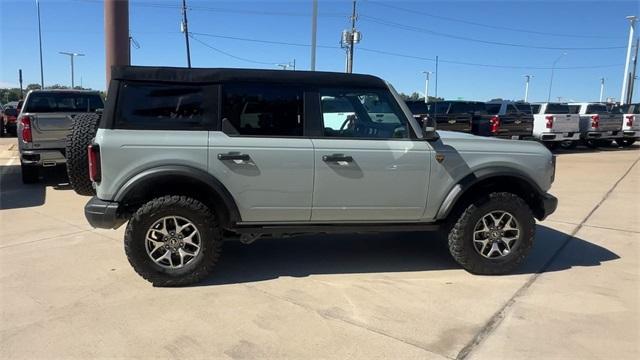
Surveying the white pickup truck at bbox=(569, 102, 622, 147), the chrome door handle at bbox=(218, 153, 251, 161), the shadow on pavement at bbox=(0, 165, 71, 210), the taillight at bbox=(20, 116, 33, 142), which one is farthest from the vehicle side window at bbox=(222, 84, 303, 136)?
the white pickup truck at bbox=(569, 102, 622, 147)

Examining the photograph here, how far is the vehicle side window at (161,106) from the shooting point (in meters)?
4.27

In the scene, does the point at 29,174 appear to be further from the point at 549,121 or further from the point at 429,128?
the point at 549,121

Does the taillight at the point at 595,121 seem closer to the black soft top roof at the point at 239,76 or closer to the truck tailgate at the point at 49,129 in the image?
the black soft top roof at the point at 239,76

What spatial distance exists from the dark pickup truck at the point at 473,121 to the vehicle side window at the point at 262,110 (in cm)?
1191

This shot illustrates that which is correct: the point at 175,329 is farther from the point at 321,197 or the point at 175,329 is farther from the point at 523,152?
the point at 523,152

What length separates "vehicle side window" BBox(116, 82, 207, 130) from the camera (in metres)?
4.27

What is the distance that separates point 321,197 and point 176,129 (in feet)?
4.46

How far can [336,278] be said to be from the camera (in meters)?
4.76

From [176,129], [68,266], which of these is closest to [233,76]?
[176,129]

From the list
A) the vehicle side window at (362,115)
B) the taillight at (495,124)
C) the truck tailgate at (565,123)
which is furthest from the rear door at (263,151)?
the truck tailgate at (565,123)

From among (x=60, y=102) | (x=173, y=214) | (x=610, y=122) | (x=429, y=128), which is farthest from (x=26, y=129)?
(x=610, y=122)

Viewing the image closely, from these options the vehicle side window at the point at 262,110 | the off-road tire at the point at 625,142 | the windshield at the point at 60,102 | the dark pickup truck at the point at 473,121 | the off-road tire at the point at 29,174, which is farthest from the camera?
the off-road tire at the point at 625,142

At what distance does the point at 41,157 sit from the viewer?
894cm

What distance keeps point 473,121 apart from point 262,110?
13705mm
